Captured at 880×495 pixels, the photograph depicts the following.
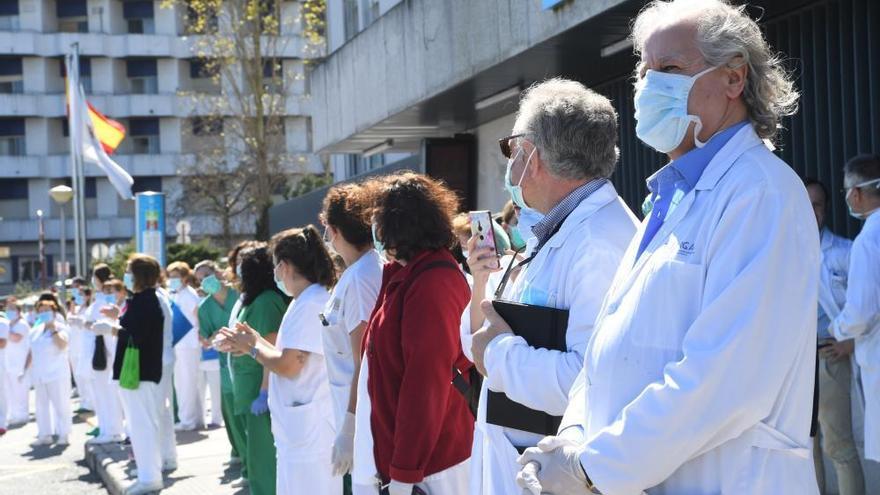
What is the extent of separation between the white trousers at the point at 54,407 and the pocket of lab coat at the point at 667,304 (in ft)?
46.1

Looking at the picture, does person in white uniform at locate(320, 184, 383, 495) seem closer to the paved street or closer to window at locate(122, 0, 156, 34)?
the paved street

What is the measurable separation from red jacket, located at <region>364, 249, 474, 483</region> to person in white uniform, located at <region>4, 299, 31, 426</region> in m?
14.5

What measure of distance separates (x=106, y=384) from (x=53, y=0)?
57380mm

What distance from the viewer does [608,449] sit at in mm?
2305

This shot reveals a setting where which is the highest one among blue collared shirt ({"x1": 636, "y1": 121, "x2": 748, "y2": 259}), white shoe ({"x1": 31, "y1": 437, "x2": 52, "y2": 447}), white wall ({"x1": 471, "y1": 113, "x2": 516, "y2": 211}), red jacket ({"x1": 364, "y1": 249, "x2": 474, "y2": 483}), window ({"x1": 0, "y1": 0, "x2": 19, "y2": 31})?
window ({"x1": 0, "y1": 0, "x2": 19, "y2": 31})

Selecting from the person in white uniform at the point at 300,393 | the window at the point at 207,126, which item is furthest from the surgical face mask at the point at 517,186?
the window at the point at 207,126

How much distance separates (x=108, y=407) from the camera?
43.9ft

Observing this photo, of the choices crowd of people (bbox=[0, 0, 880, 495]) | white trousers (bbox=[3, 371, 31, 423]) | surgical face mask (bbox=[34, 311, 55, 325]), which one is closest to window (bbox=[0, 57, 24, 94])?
white trousers (bbox=[3, 371, 31, 423])

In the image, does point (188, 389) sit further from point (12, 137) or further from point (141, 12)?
point (12, 137)

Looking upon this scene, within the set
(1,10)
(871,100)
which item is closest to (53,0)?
(1,10)

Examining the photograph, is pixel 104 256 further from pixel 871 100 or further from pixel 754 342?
pixel 754 342

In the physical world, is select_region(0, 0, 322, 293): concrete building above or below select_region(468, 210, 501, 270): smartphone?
above

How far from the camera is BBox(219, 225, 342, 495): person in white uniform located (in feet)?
20.7

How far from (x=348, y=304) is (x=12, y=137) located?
65448 millimetres
